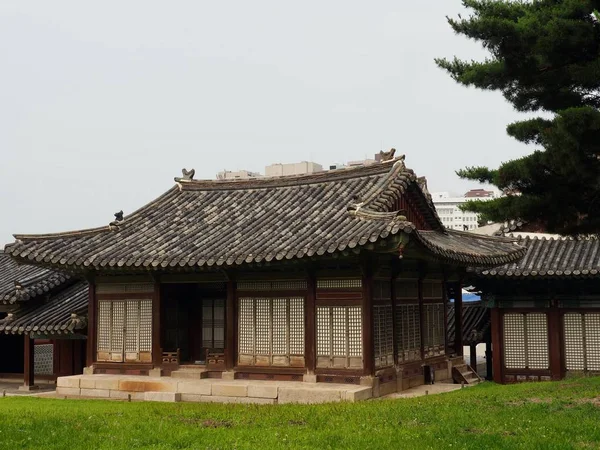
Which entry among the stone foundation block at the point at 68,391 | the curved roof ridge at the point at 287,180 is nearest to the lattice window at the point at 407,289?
the curved roof ridge at the point at 287,180

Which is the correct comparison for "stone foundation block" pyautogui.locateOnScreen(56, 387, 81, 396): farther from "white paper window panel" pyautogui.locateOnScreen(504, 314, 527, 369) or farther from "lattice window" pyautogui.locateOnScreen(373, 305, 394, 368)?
"white paper window panel" pyautogui.locateOnScreen(504, 314, 527, 369)

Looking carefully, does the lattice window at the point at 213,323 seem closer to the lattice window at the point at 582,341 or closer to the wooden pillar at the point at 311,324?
the wooden pillar at the point at 311,324

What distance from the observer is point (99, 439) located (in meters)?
12.6

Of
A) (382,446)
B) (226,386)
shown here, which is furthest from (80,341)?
(382,446)

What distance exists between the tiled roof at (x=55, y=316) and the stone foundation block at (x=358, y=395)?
10.3 m

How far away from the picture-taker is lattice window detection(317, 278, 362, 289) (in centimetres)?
1956

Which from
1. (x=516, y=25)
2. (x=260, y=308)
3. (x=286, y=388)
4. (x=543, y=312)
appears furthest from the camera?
(x=543, y=312)

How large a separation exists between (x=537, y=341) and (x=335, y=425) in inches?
594

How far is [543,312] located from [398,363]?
25.6 ft

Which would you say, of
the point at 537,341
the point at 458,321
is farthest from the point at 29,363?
the point at 537,341

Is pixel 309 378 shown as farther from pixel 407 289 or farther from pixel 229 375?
pixel 407 289

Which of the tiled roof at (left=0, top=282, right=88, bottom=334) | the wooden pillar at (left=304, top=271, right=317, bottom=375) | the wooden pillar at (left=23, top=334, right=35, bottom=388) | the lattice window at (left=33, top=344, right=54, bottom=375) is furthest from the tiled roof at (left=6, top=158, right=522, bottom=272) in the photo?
the lattice window at (left=33, top=344, right=54, bottom=375)

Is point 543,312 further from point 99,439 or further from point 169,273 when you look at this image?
point 99,439

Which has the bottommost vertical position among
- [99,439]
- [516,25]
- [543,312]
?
[99,439]
